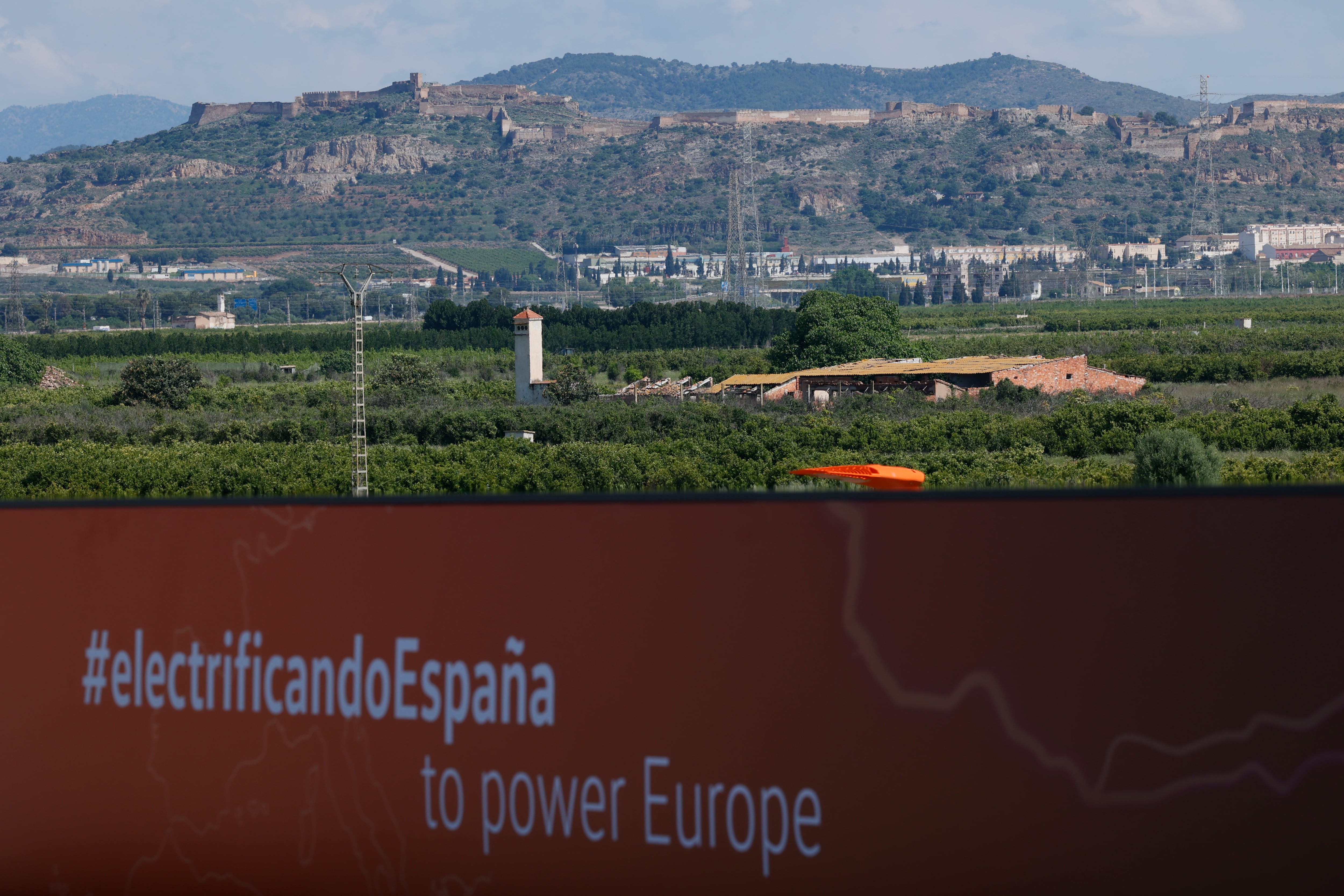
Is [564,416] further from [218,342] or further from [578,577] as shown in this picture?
[218,342]

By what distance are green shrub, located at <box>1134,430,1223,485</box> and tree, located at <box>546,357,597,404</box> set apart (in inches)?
942

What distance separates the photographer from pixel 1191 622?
381 cm

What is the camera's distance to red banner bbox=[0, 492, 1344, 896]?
12.5ft

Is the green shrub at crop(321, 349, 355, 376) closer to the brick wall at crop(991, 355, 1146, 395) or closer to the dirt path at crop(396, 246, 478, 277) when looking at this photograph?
the brick wall at crop(991, 355, 1146, 395)

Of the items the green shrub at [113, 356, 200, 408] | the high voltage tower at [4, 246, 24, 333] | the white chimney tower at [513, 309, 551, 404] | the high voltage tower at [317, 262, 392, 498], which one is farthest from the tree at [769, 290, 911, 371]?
the high voltage tower at [4, 246, 24, 333]

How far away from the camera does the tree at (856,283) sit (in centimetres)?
13675

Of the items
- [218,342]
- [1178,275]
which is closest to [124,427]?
[218,342]

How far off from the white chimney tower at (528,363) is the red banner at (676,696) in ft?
119

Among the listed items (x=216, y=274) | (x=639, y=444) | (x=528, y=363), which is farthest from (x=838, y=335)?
(x=216, y=274)

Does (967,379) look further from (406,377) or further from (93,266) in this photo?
(93,266)

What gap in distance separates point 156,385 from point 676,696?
141 feet

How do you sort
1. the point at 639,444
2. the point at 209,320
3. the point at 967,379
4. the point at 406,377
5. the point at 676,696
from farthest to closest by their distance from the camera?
the point at 209,320 < the point at 406,377 < the point at 967,379 < the point at 639,444 < the point at 676,696

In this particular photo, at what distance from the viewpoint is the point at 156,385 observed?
4353cm

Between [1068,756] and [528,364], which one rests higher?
[528,364]
